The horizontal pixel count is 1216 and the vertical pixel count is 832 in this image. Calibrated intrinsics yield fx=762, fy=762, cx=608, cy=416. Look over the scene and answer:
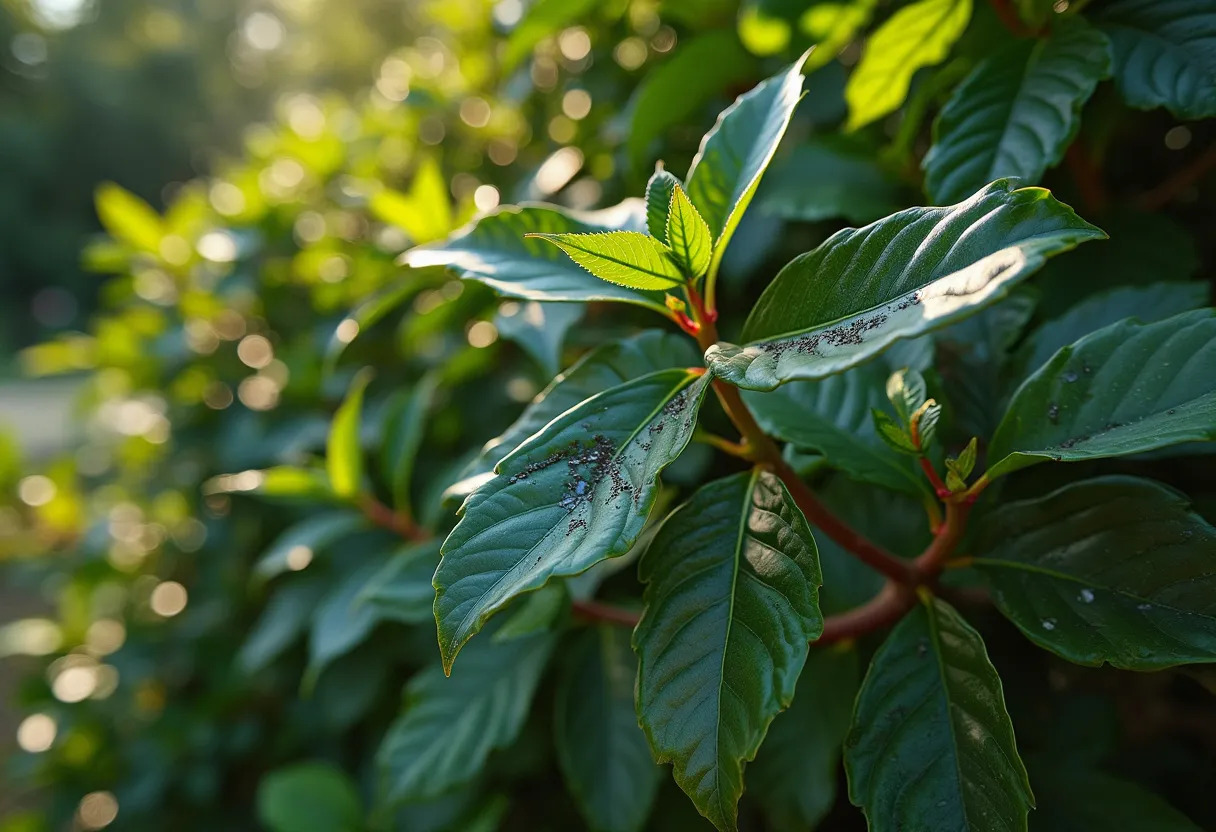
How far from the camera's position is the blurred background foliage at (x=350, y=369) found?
104 cm

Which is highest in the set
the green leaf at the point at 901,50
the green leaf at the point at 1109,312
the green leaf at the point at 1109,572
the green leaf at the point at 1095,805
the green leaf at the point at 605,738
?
the green leaf at the point at 901,50

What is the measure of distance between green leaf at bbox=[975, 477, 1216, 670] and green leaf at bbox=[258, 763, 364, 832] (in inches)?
38.9

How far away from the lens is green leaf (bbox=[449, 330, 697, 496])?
Result: 69 centimetres

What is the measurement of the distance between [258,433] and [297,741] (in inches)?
29.0

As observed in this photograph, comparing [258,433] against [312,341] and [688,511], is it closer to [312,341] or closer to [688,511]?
[312,341]

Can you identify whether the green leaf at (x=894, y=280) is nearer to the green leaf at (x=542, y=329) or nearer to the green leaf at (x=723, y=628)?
the green leaf at (x=723, y=628)

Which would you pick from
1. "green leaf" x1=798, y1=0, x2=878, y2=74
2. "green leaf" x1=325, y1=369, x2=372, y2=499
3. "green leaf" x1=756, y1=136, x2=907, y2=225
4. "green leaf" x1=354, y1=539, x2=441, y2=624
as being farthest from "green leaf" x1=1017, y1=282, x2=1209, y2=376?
"green leaf" x1=325, y1=369, x2=372, y2=499

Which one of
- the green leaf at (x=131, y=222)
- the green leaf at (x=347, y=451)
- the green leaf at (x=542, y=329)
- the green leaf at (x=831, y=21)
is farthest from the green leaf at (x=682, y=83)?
the green leaf at (x=131, y=222)

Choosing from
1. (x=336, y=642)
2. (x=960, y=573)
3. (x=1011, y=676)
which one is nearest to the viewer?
(x=960, y=573)

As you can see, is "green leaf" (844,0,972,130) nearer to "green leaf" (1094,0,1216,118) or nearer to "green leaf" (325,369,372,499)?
"green leaf" (1094,0,1216,118)

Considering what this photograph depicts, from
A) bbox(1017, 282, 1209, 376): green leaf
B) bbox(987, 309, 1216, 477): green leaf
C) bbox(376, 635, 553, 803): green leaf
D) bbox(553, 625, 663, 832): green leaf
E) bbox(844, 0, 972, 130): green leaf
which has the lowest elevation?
bbox(553, 625, 663, 832): green leaf

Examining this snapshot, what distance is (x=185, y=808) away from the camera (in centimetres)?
207

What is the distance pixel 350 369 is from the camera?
1812 millimetres

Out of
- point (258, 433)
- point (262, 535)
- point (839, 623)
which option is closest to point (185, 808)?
point (262, 535)
